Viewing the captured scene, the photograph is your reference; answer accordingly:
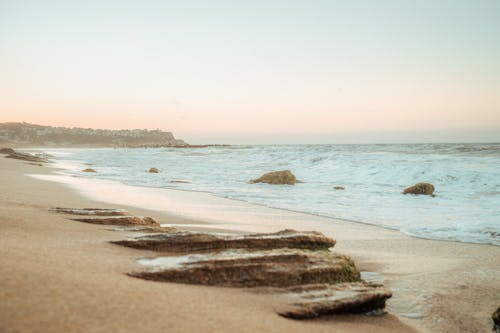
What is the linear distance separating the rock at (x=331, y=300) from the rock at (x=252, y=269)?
0.43 ft

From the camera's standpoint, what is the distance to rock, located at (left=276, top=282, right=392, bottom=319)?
2.42m

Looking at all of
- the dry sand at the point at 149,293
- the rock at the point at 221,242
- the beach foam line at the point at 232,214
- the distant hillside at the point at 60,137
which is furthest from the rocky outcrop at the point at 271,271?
the distant hillside at the point at 60,137

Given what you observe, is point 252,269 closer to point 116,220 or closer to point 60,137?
point 116,220

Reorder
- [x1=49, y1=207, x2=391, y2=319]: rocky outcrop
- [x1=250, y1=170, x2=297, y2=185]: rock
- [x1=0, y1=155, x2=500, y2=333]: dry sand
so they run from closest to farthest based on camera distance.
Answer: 1. [x1=0, y1=155, x2=500, y2=333]: dry sand
2. [x1=49, y1=207, x2=391, y2=319]: rocky outcrop
3. [x1=250, y1=170, x2=297, y2=185]: rock

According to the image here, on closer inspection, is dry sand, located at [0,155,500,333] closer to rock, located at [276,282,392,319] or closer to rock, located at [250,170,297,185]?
rock, located at [276,282,392,319]

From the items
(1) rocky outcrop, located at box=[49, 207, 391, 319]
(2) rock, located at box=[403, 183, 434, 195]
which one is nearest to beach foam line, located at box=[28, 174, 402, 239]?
(1) rocky outcrop, located at box=[49, 207, 391, 319]

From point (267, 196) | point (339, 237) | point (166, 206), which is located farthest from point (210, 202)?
point (339, 237)

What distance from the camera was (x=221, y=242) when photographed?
3.30m

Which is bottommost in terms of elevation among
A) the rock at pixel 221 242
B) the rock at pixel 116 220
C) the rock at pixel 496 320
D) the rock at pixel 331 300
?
the rock at pixel 496 320

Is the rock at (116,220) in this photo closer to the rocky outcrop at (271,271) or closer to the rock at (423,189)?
the rocky outcrop at (271,271)

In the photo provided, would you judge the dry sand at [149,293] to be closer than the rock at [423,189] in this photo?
Yes

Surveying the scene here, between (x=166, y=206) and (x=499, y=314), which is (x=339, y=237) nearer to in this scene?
(x=499, y=314)

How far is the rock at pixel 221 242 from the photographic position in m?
3.28

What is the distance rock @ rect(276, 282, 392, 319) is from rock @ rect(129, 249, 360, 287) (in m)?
0.13
